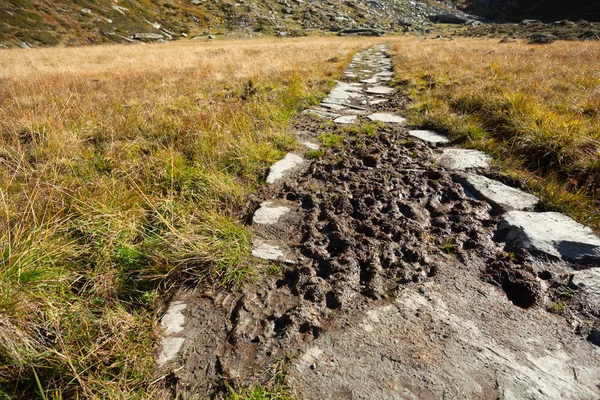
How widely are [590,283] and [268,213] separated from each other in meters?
2.07

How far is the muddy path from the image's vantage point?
4.28ft

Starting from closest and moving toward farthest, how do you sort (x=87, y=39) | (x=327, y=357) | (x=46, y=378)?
(x=46, y=378), (x=327, y=357), (x=87, y=39)

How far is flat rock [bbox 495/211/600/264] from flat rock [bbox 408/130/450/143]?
1.88 meters

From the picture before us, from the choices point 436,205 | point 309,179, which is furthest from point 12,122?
point 436,205

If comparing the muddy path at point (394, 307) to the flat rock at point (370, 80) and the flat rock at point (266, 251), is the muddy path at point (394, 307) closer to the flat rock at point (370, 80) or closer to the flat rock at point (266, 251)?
the flat rock at point (266, 251)

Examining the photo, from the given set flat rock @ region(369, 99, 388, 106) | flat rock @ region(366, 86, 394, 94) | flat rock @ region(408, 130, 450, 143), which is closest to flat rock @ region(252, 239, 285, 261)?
flat rock @ region(408, 130, 450, 143)

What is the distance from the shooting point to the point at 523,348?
1.43m

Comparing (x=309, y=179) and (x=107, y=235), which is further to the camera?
(x=309, y=179)

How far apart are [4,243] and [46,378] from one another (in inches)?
30.5

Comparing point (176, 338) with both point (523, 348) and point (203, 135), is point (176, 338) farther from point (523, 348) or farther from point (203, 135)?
point (203, 135)

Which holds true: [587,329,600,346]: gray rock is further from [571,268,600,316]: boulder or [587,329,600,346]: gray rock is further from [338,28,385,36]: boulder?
[338,28,385,36]: boulder

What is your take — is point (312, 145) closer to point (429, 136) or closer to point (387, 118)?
→ point (429, 136)

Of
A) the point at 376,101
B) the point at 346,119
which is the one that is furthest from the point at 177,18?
the point at 346,119

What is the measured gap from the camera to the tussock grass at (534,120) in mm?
2742
